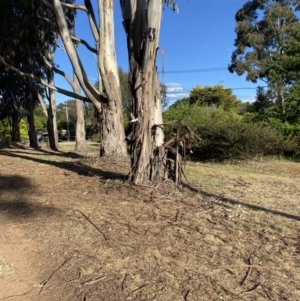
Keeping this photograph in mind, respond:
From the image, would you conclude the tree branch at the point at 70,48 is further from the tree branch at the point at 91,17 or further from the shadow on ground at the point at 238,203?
the shadow on ground at the point at 238,203

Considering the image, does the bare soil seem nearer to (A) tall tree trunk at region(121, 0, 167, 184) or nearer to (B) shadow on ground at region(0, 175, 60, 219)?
(B) shadow on ground at region(0, 175, 60, 219)

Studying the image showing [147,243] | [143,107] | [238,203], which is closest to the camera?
[147,243]

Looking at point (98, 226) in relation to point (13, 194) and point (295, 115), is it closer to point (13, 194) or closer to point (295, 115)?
point (13, 194)

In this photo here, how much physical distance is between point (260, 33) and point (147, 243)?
3483cm

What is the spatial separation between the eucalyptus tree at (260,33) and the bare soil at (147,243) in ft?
98.0

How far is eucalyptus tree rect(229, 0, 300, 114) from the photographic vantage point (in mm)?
33625

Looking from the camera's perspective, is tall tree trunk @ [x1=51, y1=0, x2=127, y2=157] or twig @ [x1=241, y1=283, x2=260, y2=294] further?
tall tree trunk @ [x1=51, y1=0, x2=127, y2=157]

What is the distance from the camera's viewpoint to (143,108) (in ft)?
20.6

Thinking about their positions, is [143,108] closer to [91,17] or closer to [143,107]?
[143,107]

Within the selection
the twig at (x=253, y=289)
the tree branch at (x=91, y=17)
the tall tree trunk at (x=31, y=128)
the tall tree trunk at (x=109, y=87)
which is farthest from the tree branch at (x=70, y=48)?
the tall tree trunk at (x=31, y=128)

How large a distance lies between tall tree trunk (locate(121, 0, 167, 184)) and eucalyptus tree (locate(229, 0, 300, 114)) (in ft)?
95.0

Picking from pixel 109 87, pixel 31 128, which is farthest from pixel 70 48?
pixel 31 128

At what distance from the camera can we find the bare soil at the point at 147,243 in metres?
3.17

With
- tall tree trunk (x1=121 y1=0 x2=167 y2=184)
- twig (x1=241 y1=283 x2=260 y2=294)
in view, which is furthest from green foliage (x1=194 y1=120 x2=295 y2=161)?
twig (x1=241 y1=283 x2=260 y2=294)
